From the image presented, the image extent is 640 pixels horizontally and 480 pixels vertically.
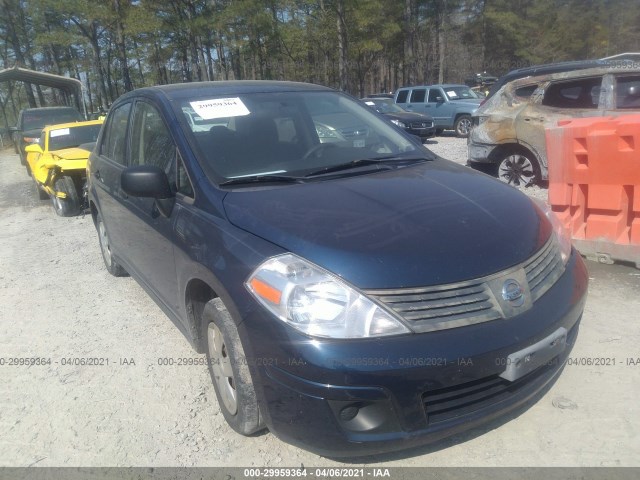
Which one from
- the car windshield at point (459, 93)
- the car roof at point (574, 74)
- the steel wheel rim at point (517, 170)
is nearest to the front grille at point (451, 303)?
the steel wheel rim at point (517, 170)

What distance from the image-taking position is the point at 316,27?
31.3 meters

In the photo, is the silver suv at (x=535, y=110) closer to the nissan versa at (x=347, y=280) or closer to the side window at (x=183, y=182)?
the nissan versa at (x=347, y=280)

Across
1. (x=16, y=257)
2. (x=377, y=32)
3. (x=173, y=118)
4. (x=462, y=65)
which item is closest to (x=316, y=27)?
(x=377, y=32)

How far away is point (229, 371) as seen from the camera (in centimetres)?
261

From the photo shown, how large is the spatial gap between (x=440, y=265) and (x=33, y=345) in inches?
128

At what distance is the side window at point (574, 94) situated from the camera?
7242mm

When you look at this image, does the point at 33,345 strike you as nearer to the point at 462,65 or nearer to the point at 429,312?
the point at 429,312

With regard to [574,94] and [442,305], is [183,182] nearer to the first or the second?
[442,305]

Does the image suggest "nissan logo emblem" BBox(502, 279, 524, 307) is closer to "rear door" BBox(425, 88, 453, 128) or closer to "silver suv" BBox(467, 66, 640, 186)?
"silver suv" BBox(467, 66, 640, 186)

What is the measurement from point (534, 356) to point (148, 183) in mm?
2124

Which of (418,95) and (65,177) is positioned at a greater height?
(418,95)

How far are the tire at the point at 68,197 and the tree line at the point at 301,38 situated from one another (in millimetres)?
18551

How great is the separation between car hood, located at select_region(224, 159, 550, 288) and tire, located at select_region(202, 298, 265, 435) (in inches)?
19.3

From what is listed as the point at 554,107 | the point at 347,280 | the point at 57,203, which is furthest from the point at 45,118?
the point at 347,280
